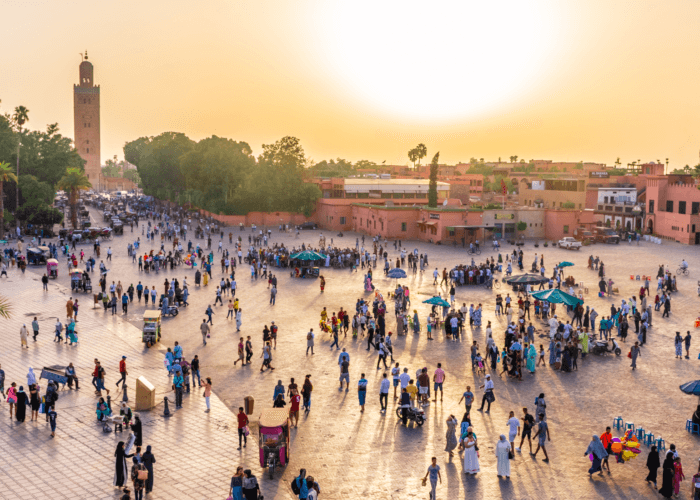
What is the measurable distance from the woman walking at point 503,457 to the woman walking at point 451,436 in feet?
3.64

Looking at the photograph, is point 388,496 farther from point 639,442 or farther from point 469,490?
point 639,442

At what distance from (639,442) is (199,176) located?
230 feet

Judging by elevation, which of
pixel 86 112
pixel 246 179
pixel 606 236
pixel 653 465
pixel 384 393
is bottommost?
pixel 653 465

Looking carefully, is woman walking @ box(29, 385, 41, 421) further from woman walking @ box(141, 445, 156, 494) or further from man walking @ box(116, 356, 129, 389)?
woman walking @ box(141, 445, 156, 494)

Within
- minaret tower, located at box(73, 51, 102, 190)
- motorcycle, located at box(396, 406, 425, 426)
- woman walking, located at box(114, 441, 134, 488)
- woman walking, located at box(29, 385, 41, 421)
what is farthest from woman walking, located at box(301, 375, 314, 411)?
minaret tower, located at box(73, 51, 102, 190)

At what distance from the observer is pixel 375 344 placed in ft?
70.9

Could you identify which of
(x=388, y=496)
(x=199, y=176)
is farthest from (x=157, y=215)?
(x=388, y=496)

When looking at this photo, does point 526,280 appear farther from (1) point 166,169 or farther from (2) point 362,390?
(1) point 166,169

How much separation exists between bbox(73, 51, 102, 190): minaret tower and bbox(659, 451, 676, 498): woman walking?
537 ft

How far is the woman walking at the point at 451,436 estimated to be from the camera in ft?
43.7

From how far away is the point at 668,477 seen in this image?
11766 mm

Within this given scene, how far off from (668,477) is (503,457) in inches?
121

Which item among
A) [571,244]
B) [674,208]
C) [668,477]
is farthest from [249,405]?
[674,208]

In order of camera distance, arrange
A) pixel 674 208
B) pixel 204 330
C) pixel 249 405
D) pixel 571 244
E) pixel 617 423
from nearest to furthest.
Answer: pixel 617 423
pixel 249 405
pixel 204 330
pixel 571 244
pixel 674 208
